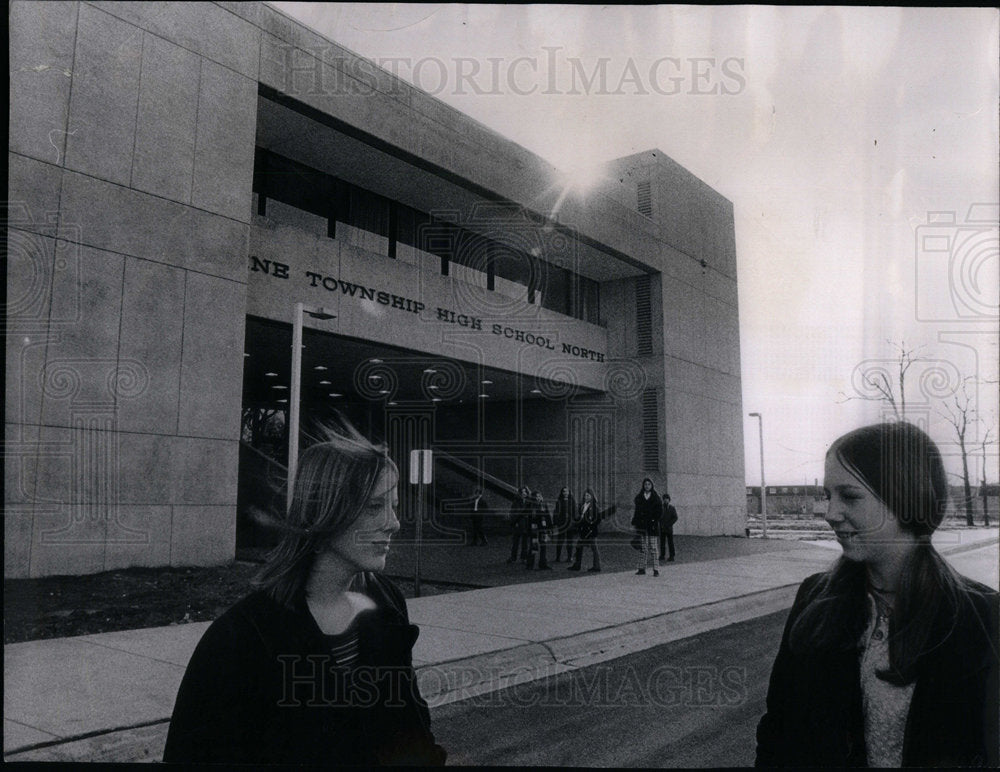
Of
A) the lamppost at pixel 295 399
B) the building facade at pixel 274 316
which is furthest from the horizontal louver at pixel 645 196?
the lamppost at pixel 295 399

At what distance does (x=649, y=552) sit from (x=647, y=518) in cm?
11

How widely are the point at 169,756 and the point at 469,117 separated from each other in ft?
6.37

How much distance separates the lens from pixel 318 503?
1.94m

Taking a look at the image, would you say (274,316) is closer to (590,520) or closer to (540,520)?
(540,520)

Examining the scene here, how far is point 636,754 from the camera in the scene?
87.0 inches

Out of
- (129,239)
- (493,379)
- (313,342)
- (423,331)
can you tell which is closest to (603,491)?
(493,379)

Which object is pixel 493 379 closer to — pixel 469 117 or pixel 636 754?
pixel 469 117

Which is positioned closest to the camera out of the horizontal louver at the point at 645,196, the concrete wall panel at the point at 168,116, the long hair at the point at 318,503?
the long hair at the point at 318,503

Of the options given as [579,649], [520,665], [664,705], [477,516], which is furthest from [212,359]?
[579,649]

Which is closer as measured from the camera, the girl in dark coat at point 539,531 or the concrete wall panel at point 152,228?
the girl in dark coat at point 539,531

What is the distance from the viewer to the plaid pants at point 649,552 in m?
2.28

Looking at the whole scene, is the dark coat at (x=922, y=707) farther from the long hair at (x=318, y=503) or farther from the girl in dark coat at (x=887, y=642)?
the long hair at (x=318, y=503)

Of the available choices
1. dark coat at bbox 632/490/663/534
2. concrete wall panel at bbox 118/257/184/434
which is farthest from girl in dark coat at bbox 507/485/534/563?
concrete wall panel at bbox 118/257/184/434

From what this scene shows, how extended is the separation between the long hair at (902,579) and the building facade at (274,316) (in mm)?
488
